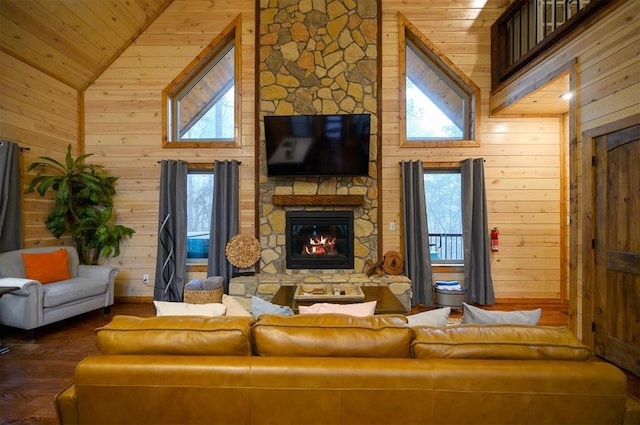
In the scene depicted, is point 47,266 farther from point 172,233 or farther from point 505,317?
point 505,317

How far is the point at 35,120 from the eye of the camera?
4.19 m

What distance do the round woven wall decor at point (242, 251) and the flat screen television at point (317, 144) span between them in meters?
1.02

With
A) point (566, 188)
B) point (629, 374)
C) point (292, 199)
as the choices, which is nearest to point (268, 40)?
point (292, 199)

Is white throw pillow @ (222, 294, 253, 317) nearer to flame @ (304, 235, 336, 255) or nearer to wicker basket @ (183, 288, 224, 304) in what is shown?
wicker basket @ (183, 288, 224, 304)

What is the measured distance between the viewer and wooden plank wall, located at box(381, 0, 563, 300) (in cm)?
473

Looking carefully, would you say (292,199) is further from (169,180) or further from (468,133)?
(468,133)

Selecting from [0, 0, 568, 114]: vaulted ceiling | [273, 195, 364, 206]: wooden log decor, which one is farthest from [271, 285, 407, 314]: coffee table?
[0, 0, 568, 114]: vaulted ceiling

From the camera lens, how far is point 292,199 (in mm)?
4656

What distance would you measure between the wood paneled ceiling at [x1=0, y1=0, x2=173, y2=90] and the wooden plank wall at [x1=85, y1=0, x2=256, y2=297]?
0.50ft

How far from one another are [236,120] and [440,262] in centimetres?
368

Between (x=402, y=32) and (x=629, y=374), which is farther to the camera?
(x=402, y=32)

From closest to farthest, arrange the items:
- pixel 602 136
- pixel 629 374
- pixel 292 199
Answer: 1. pixel 629 374
2. pixel 602 136
3. pixel 292 199

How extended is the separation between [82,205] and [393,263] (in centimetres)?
445

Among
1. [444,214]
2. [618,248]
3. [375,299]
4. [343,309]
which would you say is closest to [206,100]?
[375,299]
